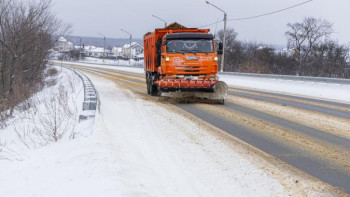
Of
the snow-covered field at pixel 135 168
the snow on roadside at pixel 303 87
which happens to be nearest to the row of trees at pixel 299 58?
the snow on roadside at pixel 303 87

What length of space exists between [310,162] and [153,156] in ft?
7.76

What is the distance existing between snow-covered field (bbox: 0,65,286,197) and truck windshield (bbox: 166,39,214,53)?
22.1 feet

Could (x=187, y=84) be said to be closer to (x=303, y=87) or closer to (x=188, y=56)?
(x=188, y=56)

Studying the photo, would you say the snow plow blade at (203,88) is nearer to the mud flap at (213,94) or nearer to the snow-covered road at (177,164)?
the mud flap at (213,94)

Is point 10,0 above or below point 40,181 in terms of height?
above

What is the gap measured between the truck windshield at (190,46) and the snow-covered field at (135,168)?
6.73 metres

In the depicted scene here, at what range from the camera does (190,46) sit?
45.0ft

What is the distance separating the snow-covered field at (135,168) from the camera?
392 cm

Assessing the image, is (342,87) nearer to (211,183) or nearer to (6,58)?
(211,183)

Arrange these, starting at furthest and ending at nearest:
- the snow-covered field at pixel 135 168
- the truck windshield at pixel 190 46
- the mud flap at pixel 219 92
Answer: the truck windshield at pixel 190 46, the mud flap at pixel 219 92, the snow-covered field at pixel 135 168

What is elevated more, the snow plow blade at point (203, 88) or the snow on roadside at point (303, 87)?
the snow plow blade at point (203, 88)

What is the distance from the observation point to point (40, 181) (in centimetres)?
418

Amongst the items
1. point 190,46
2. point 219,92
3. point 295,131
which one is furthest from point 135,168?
point 190,46

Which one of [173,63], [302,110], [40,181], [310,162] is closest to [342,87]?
[302,110]
